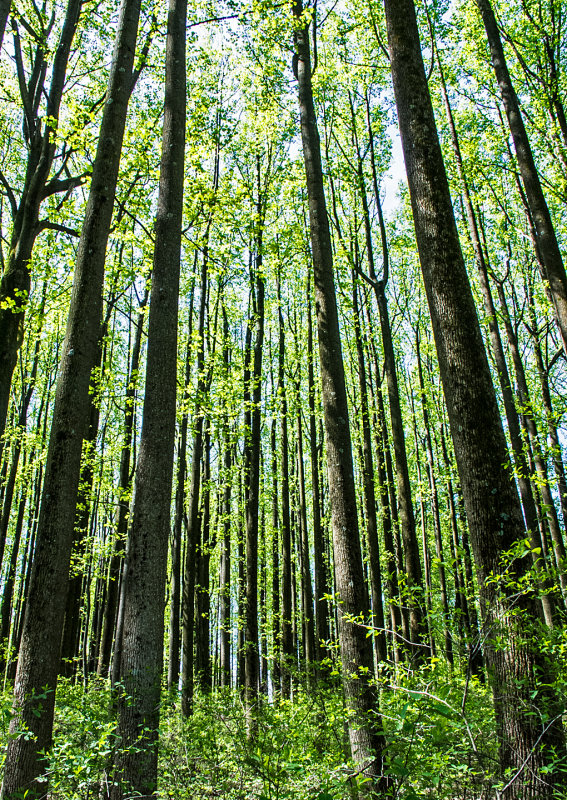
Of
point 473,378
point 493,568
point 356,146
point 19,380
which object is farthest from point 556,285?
point 19,380

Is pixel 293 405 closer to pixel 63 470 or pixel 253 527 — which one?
pixel 253 527

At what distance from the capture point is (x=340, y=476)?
638cm

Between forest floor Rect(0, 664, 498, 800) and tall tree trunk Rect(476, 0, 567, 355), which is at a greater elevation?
tall tree trunk Rect(476, 0, 567, 355)

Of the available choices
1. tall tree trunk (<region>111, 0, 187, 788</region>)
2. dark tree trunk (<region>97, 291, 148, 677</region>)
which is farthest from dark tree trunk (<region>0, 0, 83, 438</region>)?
tall tree trunk (<region>111, 0, 187, 788</region>)

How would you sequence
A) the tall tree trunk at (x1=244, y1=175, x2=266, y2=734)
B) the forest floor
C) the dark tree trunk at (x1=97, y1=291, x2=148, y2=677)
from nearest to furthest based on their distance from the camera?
the forest floor < the tall tree trunk at (x1=244, y1=175, x2=266, y2=734) < the dark tree trunk at (x1=97, y1=291, x2=148, y2=677)

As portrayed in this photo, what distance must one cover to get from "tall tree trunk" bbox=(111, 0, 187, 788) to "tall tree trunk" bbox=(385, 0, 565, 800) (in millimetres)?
2673

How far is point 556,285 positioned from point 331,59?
467 inches

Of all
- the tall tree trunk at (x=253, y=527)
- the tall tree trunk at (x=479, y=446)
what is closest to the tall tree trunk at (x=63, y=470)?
the tall tree trunk at (x=479, y=446)

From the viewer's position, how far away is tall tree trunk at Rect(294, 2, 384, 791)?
17.0 feet

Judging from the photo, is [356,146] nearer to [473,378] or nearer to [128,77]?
[128,77]

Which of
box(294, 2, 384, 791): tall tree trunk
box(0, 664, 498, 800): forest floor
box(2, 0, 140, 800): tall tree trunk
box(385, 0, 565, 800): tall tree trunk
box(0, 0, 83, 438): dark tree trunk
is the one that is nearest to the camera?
box(0, 664, 498, 800): forest floor

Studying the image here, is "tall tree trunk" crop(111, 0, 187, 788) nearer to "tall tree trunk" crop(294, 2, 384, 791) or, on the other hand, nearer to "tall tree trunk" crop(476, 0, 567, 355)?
"tall tree trunk" crop(294, 2, 384, 791)

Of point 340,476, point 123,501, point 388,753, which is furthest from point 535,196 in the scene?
point 123,501

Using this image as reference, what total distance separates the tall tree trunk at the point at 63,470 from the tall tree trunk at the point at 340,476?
2.91 meters
